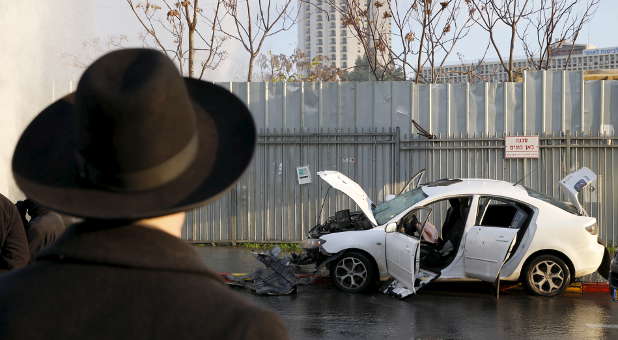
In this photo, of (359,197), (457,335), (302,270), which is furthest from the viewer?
(302,270)

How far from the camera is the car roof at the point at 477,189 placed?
403 inches

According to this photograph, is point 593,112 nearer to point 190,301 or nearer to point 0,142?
point 0,142

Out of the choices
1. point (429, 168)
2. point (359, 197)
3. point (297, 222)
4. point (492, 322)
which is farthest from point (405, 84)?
point (492, 322)

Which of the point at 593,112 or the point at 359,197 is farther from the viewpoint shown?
the point at 593,112

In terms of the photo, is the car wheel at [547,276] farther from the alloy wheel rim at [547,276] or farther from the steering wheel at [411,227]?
the steering wheel at [411,227]

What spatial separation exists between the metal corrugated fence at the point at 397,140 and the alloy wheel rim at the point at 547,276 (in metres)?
4.41

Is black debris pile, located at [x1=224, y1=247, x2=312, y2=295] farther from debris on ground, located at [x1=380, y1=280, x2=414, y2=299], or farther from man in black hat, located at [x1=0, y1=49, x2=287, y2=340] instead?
man in black hat, located at [x1=0, y1=49, x2=287, y2=340]

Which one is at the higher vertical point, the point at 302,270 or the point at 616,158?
the point at 616,158

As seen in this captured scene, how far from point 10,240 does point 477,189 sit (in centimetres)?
712

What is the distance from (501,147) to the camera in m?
14.2

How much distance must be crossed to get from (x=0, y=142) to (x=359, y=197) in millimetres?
8042

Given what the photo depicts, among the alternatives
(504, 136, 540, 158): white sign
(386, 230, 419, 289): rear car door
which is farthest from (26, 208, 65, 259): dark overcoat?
(504, 136, 540, 158): white sign

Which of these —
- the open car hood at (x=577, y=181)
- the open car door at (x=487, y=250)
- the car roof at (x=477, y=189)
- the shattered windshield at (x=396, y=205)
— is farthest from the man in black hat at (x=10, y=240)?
the open car hood at (x=577, y=181)

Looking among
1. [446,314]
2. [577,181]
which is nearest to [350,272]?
[446,314]
